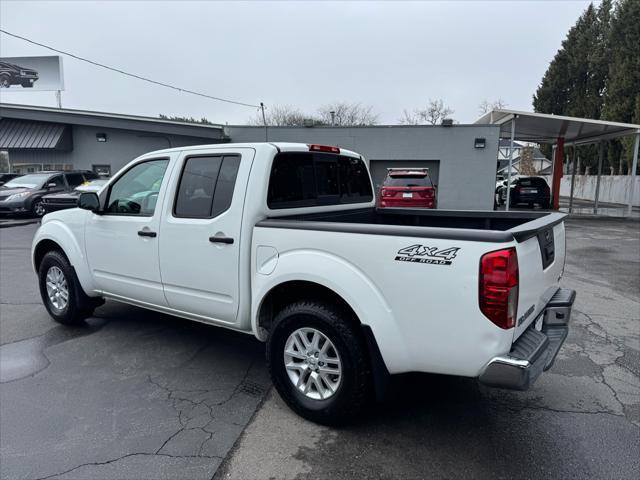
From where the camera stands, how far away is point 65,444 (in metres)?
2.83

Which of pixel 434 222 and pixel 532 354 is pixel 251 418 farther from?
pixel 434 222

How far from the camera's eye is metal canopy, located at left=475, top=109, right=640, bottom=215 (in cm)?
1541

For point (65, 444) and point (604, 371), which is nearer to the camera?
point (65, 444)

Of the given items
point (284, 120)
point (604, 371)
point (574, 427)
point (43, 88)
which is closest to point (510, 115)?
point (604, 371)

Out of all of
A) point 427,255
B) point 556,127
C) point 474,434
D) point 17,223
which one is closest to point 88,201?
point 427,255

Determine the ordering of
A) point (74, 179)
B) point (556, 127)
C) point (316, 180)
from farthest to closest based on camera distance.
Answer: point (556, 127) < point (74, 179) < point (316, 180)

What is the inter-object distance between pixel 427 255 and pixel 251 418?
1794 millimetres

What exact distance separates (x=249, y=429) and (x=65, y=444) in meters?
1.20

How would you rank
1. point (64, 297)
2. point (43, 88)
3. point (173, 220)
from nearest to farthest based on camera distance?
1. point (173, 220)
2. point (64, 297)
3. point (43, 88)

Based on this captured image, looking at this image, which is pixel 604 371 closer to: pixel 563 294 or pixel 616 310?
pixel 563 294

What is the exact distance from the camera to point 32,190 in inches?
590

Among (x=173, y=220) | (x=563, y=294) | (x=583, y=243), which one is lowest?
(x=583, y=243)

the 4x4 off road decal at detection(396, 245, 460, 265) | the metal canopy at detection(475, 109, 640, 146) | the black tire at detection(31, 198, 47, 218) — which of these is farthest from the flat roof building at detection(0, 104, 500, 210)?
the 4x4 off road decal at detection(396, 245, 460, 265)

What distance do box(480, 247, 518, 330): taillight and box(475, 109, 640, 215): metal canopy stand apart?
→ 13.6 m
